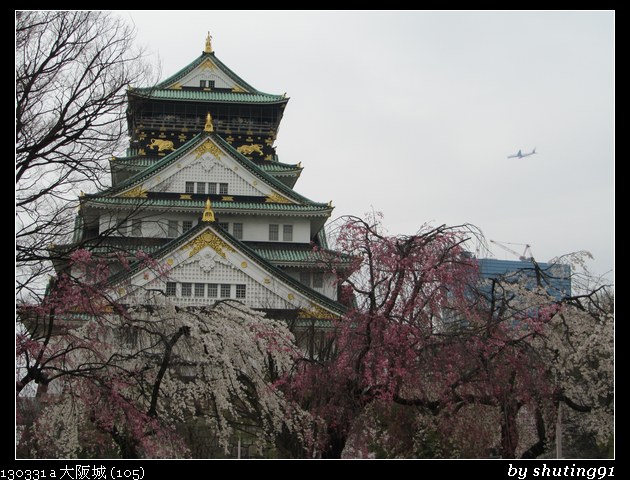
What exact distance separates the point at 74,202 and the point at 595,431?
40.7 ft

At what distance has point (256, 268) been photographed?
25094 millimetres

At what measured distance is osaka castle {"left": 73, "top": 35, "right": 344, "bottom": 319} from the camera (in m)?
24.5

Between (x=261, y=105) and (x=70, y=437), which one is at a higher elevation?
(x=261, y=105)

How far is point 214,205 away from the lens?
3008 centimetres

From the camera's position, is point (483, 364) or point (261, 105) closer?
point (483, 364)

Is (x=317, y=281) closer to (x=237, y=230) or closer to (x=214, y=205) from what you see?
(x=237, y=230)

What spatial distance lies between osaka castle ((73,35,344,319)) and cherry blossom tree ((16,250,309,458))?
183cm

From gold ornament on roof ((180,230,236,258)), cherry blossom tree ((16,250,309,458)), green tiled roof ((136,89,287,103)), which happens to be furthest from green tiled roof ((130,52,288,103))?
cherry blossom tree ((16,250,309,458))

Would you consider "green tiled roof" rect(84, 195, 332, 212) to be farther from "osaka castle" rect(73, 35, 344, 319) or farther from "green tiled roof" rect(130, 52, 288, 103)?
"green tiled roof" rect(130, 52, 288, 103)

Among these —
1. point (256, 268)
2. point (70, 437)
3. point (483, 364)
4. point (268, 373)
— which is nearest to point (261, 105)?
point (256, 268)

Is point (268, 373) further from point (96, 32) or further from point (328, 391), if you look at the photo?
point (96, 32)

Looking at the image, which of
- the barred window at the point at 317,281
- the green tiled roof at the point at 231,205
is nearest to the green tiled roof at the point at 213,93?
the green tiled roof at the point at 231,205

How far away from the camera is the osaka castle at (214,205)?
24.5 metres

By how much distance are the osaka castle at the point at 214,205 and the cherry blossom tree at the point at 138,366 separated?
1.83 m
